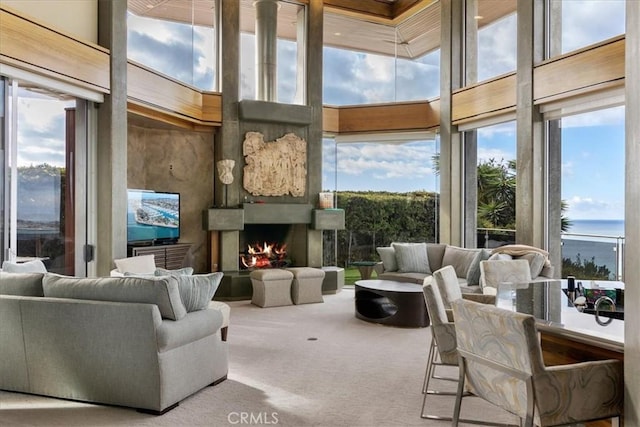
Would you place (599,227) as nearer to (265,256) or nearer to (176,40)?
(265,256)

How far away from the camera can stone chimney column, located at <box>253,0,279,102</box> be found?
8609 mm

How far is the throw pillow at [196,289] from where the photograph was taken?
3.70 metres

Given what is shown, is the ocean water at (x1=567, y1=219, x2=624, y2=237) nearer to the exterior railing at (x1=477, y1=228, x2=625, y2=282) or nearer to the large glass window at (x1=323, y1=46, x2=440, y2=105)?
the exterior railing at (x1=477, y1=228, x2=625, y2=282)

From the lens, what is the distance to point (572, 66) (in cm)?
632

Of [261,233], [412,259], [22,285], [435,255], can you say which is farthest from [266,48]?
→ [22,285]

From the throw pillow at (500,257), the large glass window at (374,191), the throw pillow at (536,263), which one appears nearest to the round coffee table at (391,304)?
the throw pillow at (500,257)

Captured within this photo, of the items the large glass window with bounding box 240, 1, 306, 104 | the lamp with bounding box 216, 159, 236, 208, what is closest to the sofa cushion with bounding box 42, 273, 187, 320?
the lamp with bounding box 216, 159, 236, 208

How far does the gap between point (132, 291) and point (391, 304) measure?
382 cm

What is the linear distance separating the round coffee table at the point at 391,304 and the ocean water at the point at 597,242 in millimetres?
2246

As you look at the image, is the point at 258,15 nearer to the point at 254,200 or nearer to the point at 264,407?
the point at 254,200

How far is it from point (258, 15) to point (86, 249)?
187 inches

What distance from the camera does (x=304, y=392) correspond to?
12.6 ft

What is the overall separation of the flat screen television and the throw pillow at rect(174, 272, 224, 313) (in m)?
3.71

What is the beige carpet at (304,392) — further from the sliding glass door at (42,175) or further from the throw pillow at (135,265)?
the sliding glass door at (42,175)
